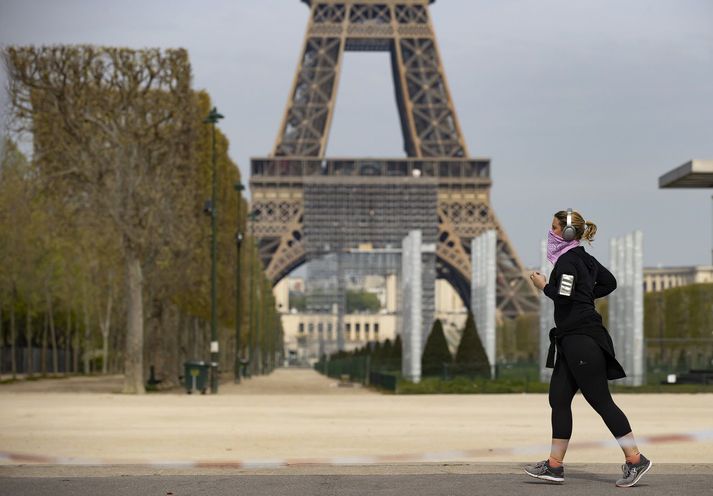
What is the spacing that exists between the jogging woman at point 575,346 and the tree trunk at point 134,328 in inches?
970

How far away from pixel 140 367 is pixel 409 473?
24584 millimetres

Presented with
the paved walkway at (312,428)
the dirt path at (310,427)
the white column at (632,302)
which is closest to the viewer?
the paved walkway at (312,428)

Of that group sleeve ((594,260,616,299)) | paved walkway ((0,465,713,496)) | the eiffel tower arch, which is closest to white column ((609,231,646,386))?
paved walkway ((0,465,713,496))

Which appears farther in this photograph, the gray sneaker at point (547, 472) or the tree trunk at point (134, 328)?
the tree trunk at point (134, 328)

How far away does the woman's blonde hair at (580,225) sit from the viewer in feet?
29.6

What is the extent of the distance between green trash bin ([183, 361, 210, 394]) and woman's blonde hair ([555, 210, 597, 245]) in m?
25.4

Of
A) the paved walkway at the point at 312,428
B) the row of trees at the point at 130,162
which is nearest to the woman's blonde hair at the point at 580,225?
the paved walkway at the point at 312,428

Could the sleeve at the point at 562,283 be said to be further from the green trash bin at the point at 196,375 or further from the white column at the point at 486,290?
the white column at the point at 486,290

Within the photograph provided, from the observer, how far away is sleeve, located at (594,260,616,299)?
29.9 feet

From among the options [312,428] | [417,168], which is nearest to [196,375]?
[312,428]

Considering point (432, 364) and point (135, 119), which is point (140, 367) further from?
point (432, 364)

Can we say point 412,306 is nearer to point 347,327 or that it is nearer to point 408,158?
point 408,158

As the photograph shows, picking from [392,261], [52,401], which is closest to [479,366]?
[52,401]

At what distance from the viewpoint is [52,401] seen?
89.3ft
